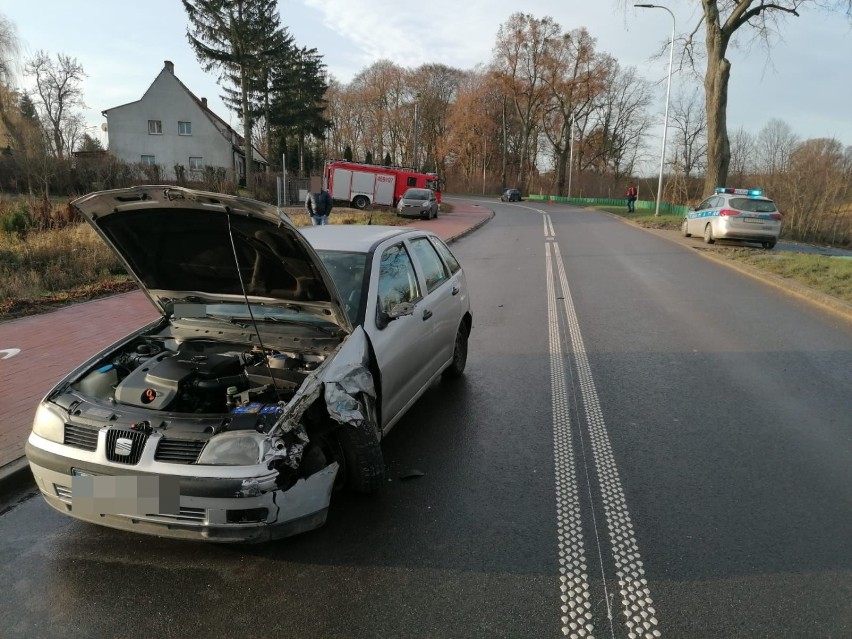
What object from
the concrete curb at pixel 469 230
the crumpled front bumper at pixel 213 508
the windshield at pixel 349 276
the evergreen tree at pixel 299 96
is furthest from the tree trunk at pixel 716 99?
the evergreen tree at pixel 299 96

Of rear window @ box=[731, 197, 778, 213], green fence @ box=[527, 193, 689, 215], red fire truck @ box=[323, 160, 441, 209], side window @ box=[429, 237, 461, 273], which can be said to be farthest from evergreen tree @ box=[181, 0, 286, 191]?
side window @ box=[429, 237, 461, 273]

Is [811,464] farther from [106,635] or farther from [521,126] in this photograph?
[521,126]

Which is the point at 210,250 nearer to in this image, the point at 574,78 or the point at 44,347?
the point at 44,347

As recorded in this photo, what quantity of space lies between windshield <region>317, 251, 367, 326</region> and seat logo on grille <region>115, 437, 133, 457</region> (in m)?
1.45

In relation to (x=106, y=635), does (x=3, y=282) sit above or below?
above

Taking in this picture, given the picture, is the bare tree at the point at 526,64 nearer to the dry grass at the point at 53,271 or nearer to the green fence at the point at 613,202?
the green fence at the point at 613,202

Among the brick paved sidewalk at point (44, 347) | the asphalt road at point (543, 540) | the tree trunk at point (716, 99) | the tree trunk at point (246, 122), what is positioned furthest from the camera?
the tree trunk at point (246, 122)

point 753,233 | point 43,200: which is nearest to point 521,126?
point 753,233

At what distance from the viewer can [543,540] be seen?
320cm

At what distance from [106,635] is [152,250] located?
7.96 feet

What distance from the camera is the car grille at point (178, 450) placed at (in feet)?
9.09

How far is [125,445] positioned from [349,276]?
1883mm

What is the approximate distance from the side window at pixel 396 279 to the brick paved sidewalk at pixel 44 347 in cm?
270

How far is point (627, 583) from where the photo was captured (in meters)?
2.87
